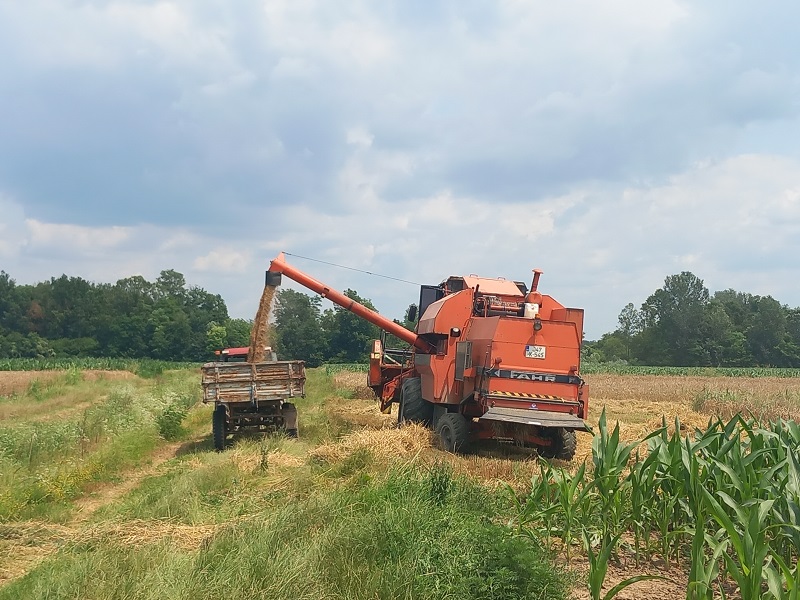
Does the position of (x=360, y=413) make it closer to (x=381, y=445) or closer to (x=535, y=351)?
(x=535, y=351)

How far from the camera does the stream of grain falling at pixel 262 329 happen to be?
46.9 ft

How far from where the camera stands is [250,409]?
43.0 ft

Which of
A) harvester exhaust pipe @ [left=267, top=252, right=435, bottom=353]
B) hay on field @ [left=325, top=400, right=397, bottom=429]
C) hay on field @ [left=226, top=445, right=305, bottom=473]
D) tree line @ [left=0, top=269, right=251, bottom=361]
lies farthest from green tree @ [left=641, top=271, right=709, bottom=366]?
hay on field @ [left=226, top=445, right=305, bottom=473]

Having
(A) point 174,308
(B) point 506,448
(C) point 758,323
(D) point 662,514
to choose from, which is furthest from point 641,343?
(D) point 662,514

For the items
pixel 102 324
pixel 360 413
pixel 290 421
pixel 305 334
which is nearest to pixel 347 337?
pixel 305 334

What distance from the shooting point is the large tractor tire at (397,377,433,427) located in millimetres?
12820

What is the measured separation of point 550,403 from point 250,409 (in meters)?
5.97

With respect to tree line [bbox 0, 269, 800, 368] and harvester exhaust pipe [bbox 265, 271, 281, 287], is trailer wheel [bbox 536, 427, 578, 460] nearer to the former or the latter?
harvester exhaust pipe [bbox 265, 271, 281, 287]

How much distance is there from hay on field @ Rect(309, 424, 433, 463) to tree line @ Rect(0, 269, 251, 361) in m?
70.5

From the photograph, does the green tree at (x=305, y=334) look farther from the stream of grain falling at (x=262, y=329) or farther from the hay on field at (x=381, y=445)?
the hay on field at (x=381, y=445)

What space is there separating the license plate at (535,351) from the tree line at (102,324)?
71.1 m

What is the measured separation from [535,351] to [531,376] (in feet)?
1.33

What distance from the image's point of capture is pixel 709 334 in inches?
3386

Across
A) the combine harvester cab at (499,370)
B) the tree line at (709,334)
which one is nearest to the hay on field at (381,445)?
the combine harvester cab at (499,370)
